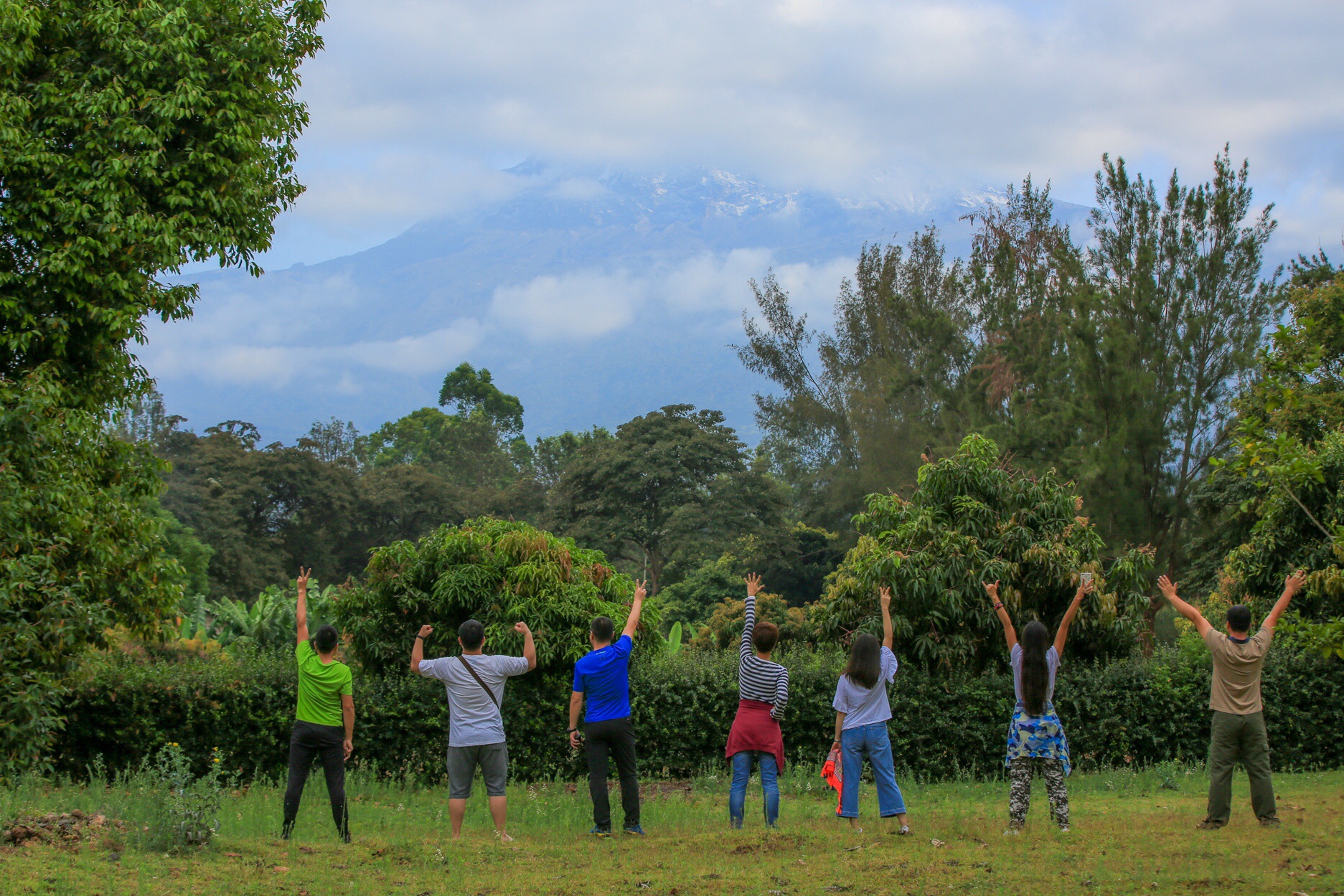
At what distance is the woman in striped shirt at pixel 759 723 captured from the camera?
744cm

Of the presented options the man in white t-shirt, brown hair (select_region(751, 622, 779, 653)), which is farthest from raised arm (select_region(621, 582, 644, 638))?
brown hair (select_region(751, 622, 779, 653))

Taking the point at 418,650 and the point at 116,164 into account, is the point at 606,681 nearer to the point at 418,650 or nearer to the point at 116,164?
the point at 418,650

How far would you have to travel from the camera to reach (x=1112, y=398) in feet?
76.0

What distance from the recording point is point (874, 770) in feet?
24.1

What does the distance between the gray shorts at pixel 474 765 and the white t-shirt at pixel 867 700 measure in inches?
98.1

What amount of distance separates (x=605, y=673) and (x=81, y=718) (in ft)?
20.4

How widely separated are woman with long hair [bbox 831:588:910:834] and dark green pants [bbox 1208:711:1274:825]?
7.47ft

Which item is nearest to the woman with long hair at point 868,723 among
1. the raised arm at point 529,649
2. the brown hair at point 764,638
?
the brown hair at point 764,638

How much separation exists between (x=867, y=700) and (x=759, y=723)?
803 mm

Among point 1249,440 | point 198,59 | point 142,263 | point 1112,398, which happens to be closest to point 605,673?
point 1249,440

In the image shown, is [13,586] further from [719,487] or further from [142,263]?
[719,487]

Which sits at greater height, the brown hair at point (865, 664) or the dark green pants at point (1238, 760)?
the brown hair at point (865, 664)

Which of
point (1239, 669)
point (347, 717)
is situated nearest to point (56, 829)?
point (347, 717)

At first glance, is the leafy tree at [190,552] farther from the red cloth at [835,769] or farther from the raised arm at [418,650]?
the red cloth at [835,769]
